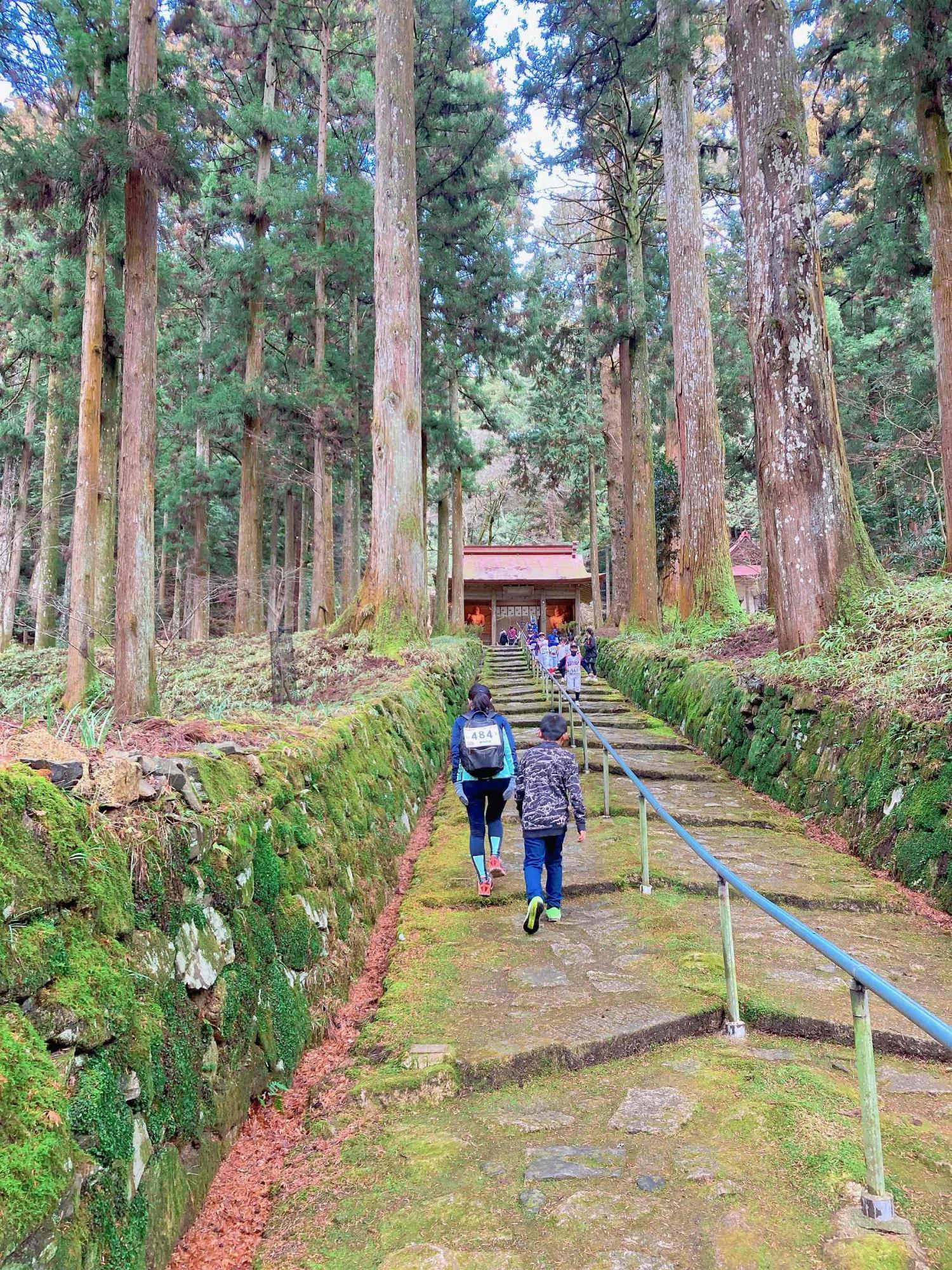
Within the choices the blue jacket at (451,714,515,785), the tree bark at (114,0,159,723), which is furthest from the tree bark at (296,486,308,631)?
the blue jacket at (451,714,515,785)

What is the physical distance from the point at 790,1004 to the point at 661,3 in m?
13.8

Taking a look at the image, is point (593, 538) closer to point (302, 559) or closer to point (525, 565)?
point (525, 565)

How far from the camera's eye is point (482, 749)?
204 inches

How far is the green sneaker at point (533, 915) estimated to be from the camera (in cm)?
446

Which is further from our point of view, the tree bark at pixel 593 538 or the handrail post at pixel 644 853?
the tree bark at pixel 593 538

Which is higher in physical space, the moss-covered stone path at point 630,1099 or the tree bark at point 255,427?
the tree bark at point 255,427

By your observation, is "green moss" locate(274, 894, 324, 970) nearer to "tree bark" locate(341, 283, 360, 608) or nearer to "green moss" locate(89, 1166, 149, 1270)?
"green moss" locate(89, 1166, 149, 1270)

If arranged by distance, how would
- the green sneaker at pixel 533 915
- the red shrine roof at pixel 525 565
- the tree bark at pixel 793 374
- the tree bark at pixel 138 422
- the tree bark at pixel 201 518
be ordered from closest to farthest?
the green sneaker at pixel 533 915
the tree bark at pixel 138 422
the tree bark at pixel 793 374
the tree bark at pixel 201 518
the red shrine roof at pixel 525 565

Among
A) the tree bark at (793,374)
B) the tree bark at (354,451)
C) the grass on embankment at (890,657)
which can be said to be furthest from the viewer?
the tree bark at (354,451)

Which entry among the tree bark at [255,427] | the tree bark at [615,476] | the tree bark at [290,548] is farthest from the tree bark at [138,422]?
the tree bark at [615,476]

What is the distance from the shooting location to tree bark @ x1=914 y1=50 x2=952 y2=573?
9195 mm

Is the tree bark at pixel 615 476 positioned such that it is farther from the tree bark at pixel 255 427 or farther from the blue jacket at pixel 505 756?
the blue jacket at pixel 505 756

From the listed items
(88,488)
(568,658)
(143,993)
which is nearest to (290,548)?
(568,658)

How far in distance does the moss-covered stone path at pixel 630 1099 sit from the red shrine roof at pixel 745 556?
995 inches
